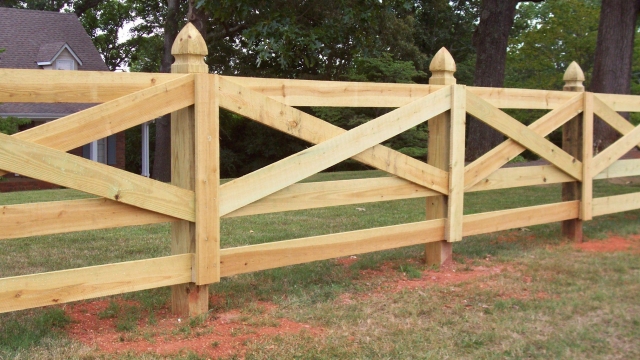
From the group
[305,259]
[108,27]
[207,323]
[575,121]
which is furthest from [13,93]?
[108,27]

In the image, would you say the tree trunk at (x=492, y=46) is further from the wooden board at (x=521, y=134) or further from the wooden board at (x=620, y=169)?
the wooden board at (x=521, y=134)

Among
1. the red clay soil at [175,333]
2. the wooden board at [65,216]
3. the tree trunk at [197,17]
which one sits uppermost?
the tree trunk at [197,17]

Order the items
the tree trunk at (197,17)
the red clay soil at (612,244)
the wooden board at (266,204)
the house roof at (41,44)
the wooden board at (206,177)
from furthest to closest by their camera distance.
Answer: the house roof at (41,44) < the tree trunk at (197,17) < the red clay soil at (612,244) < the wooden board at (206,177) < the wooden board at (266,204)

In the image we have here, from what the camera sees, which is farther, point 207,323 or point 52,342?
point 207,323

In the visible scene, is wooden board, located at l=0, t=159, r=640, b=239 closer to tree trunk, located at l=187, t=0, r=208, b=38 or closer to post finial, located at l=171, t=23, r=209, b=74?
post finial, located at l=171, t=23, r=209, b=74

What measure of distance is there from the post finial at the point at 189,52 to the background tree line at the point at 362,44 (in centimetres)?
683

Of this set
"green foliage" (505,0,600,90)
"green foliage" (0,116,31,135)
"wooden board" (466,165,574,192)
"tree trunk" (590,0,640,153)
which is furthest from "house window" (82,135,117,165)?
"wooden board" (466,165,574,192)

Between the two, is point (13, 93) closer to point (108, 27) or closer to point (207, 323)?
point (207, 323)

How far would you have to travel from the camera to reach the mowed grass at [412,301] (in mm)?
3904

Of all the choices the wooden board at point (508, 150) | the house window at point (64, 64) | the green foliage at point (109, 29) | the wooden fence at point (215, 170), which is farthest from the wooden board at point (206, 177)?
the green foliage at point (109, 29)

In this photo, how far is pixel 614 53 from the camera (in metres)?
12.5

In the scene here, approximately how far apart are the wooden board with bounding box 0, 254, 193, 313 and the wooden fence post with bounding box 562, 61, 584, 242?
179 inches

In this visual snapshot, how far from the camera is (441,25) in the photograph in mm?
31938

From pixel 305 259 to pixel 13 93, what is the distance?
88.5 inches
